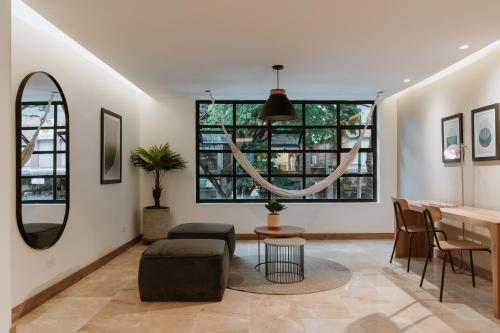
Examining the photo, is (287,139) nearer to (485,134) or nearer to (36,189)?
(485,134)

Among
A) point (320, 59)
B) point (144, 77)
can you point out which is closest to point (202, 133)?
point (144, 77)

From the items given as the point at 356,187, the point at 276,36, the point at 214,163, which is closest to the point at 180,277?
the point at 276,36

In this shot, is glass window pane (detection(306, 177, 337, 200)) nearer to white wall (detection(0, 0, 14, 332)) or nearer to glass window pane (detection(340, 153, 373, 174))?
glass window pane (detection(340, 153, 373, 174))

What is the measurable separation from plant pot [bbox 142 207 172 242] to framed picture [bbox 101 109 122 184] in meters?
0.75

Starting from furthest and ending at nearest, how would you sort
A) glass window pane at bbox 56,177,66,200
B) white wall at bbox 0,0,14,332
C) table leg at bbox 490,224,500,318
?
glass window pane at bbox 56,177,66,200 → table leg at bbox 490,224,500,318 → white wall at bbox 0,0,14,332

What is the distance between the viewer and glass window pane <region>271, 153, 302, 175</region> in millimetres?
6352

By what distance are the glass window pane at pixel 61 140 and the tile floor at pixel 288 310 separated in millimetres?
1359

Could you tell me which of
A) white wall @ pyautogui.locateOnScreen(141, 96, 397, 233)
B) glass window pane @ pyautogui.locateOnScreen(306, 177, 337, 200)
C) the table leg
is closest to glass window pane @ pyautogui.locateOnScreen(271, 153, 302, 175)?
glass window pane @ pyautogui.locateOnScreen(306, 177, 337, 200)

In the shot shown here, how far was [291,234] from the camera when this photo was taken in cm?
412

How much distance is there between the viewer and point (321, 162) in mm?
6383

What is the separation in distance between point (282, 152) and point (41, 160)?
12.8ft

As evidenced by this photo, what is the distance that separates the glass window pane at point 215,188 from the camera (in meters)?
6.34

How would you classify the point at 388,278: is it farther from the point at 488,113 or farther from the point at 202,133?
the point at 202,133

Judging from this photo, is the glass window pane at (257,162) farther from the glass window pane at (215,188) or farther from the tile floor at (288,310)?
the tile floor at (288,310)
